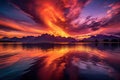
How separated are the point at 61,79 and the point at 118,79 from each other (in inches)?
189

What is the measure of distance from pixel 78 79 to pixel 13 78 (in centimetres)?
556

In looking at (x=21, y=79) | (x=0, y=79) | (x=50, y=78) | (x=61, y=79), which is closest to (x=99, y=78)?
(x=61, y=79)

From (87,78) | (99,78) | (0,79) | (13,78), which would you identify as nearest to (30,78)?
(13,78)

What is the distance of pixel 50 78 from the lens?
10773mm

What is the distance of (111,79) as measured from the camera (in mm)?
10789

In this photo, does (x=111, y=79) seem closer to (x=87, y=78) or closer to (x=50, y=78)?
(x=87, y=78)

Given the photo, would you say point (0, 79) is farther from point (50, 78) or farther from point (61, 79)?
point (61, 79)

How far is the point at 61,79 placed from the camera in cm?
1059

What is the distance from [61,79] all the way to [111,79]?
429 centimetres

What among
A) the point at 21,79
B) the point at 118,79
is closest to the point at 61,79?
the point at 21,79

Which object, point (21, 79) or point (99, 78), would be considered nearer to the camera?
point (21, 79)

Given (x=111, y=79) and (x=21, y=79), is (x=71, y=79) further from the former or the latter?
(x=21, y=79)

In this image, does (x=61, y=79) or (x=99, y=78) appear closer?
(x=61, y=79)

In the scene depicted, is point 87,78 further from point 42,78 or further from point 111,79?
point 42,78
